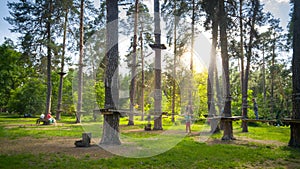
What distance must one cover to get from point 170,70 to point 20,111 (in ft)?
53.7

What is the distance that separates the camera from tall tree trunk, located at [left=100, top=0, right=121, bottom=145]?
26.2 feet

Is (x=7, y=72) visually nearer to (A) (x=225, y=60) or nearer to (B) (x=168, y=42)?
(B) (x=168, y=42)

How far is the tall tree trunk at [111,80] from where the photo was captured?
7.98 m

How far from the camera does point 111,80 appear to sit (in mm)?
8211

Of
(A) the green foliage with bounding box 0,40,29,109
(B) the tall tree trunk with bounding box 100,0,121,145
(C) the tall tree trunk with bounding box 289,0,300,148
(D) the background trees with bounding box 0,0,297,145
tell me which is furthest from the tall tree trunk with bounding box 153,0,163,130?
(A) the green foliage with bounding box 0,40,29,109

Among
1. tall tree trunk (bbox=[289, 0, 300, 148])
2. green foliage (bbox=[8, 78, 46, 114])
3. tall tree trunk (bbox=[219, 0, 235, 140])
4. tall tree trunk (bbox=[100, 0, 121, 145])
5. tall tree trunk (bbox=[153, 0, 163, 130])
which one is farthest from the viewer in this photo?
green foliage (bbox=[8, 78, 46, 114])

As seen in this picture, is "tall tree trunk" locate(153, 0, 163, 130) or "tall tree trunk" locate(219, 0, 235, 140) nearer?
"tall tree trunk" locate(219, 0, 235, 140)

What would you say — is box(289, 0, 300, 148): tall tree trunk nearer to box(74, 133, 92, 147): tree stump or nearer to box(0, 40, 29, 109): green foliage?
box(74, 133, 92, 147): tree stump

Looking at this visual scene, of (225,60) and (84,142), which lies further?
(225,60)

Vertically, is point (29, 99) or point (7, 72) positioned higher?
point (7, 72)

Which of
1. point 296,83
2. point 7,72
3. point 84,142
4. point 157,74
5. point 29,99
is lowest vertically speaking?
point 84,142

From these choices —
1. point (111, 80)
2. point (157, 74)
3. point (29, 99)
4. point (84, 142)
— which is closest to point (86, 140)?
point (84, 142)

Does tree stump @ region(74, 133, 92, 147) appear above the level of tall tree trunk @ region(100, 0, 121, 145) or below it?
below

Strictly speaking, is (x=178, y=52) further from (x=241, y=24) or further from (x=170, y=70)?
(x=170, y=70)
